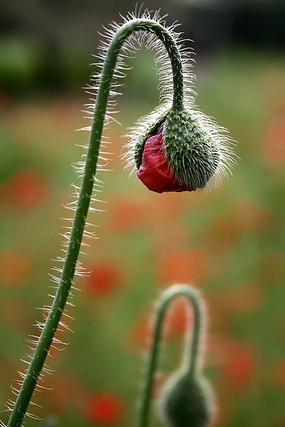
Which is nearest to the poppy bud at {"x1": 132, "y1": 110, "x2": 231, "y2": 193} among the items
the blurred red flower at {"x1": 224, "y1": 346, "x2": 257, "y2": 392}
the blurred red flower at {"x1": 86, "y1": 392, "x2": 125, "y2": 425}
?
the blurred red flower at {"x1": 86, "y1": 392, "x2": 125, "y2": 425}

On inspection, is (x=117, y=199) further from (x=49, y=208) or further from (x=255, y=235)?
(x=255, y=235)

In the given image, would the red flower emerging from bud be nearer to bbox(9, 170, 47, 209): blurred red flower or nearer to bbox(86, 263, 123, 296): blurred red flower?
bbox(86, 263, 123, 296): blurred red flower

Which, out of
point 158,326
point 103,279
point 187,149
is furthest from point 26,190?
point 187,149

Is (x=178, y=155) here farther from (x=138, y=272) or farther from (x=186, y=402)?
(x=138, y=272)

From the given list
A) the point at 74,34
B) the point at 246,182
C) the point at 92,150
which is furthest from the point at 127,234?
the point at 74,34

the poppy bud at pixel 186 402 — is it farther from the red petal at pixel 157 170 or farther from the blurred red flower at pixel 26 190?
the blurred red flower at pixel 26 190
